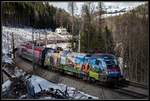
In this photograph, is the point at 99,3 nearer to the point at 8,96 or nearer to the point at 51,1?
the point at 51,1

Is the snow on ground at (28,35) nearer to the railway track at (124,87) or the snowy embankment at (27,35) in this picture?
the snowy embankment at (27,35)

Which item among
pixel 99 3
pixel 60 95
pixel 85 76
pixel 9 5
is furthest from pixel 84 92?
pixel 9 5

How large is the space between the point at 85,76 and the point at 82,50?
2646 millimetres

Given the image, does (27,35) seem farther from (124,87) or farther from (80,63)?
(124,87)

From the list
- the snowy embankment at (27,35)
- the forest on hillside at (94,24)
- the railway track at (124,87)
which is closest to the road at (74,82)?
the railway track at (124,87)

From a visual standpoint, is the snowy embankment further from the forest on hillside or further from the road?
the road

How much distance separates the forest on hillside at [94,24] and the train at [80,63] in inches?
29.8

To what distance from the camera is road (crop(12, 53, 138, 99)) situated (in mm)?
14328

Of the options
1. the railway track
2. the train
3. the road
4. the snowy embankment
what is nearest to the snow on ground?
the snowy embankment

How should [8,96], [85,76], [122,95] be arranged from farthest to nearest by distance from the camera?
[85,76], [122,95], [8,96]

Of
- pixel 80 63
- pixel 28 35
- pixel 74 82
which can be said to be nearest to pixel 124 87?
pixel 74 82

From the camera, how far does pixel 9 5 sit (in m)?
13.8

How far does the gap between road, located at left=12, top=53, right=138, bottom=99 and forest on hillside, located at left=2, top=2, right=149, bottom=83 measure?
1.43 meters

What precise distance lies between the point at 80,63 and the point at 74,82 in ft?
Answer: 6.61
